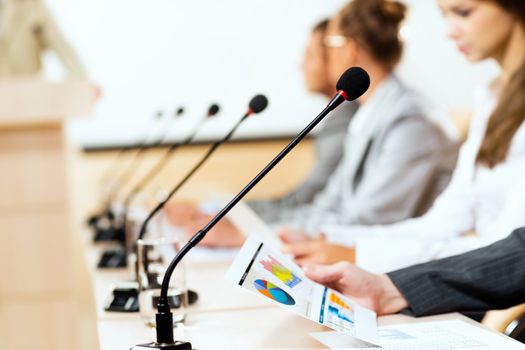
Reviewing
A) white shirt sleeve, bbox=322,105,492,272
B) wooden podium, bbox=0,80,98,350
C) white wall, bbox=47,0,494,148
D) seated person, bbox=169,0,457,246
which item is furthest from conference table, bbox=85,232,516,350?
white wall, bbox=47,0,494,148

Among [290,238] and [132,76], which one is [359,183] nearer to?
[290,238]

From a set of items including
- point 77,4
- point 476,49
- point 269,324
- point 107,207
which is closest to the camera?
point 269,324

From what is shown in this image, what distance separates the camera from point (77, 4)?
15.3ft

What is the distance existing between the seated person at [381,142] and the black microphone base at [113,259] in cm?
27

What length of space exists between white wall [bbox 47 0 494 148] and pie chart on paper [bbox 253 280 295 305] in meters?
3.49

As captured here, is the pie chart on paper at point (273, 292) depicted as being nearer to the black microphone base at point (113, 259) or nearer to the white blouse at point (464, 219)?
the white blouse at point (464, 219)

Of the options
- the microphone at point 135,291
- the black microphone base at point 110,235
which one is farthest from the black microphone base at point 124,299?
the black microphone base at point 110,235

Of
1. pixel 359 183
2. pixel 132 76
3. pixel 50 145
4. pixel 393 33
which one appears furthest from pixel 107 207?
pixel 132 76

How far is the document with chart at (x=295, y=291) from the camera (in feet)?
3.98

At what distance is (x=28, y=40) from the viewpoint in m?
3.97

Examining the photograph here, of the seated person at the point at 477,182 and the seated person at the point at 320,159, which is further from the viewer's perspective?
the seated person at the point at 320,159

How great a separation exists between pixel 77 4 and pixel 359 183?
2.54m

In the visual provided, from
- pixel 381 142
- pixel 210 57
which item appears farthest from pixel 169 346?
pixel 210 57

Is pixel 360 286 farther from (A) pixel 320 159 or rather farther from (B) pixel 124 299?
(A) pixel 320 159
